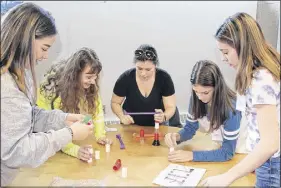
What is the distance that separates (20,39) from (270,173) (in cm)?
92

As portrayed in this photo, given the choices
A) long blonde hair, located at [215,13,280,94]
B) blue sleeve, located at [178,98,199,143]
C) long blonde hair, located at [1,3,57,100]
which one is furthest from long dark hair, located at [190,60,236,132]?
long blonde hair, located at [1,3,57,100]

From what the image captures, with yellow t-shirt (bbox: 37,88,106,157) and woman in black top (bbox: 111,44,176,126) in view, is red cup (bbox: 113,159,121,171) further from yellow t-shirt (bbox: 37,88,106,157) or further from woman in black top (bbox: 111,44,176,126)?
woman in black top (bbox: 111,44,176,126)

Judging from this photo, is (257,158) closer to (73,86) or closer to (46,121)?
(46,121)

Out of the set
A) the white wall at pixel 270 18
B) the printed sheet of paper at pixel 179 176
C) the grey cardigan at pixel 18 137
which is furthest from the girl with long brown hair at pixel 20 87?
the white wall at pixel 270 18

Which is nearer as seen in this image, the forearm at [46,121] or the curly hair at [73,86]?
the forearm at [46,121]

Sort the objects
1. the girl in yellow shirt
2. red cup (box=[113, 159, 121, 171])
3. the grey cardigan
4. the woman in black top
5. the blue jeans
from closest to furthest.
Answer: the grey cardigan → the blue jeans → red cup (box=[113, 159, 121, 171]) → the girl in yellow shirt → the woman in black top

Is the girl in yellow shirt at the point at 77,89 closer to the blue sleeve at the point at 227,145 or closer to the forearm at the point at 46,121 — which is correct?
the forearm at the point at 46,121

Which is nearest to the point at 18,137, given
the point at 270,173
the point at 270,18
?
the point at 270,173

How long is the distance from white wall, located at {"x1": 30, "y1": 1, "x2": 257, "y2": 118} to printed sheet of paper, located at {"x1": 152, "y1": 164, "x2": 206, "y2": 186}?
1299 millimetres

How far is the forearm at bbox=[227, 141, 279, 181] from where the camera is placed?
105 centimetres

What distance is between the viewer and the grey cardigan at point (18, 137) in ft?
3.43

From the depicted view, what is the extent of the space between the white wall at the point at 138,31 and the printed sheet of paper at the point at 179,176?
1299mm

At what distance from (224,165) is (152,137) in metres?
0.43

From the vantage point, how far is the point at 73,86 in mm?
1717
